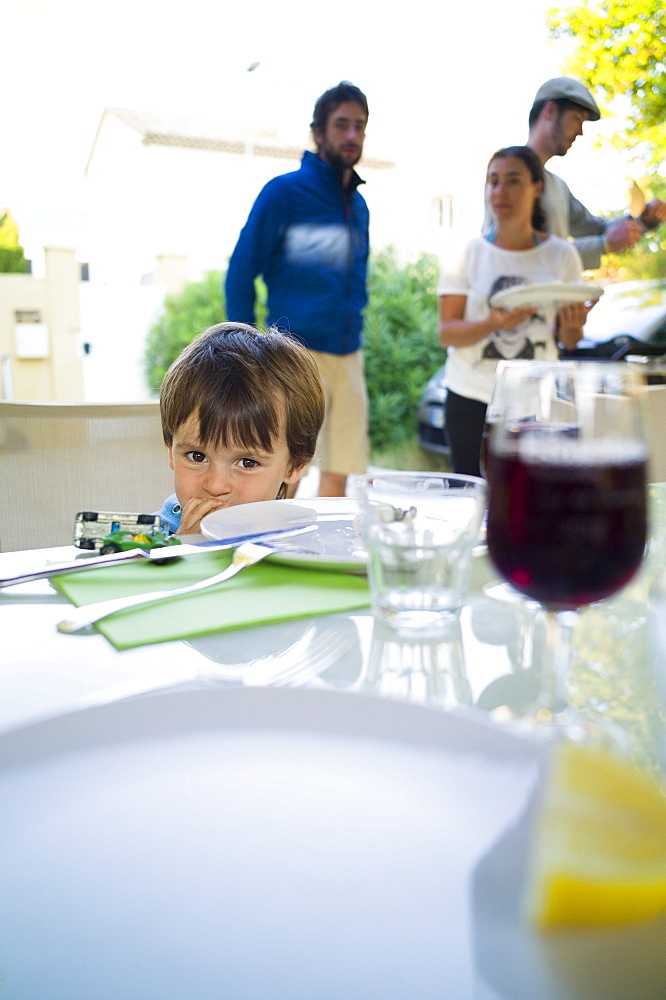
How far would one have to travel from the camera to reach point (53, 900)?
0.29m

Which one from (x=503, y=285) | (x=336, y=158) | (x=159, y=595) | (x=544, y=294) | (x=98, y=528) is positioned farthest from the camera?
(x=336, y=158)

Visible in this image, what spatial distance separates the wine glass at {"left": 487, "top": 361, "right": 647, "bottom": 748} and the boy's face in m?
0.92

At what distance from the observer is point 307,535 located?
0.87 m

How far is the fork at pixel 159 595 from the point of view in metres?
0.62

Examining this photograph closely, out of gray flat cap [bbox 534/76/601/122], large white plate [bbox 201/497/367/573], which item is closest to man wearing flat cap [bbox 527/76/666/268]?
gray flat cap [bbox 534/76/601/122]

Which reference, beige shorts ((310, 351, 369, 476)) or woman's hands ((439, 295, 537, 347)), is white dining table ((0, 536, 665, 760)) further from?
beige shorts ((310, 351, 369, 476))

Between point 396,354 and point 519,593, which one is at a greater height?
point 396,354

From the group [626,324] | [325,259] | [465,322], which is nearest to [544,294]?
[465,322]

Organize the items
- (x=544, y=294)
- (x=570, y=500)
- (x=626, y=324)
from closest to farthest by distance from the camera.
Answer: (x=570, y=500)
(x=544, y=294)
(x=626, y=324)

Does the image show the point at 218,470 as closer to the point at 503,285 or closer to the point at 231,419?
the point at 231,419

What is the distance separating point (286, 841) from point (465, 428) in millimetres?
2309

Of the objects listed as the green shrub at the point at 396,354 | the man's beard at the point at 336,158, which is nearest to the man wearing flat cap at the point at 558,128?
the man's beard at the point at 336,158

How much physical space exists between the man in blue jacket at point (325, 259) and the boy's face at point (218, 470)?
1.31 m

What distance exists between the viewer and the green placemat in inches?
24.7
